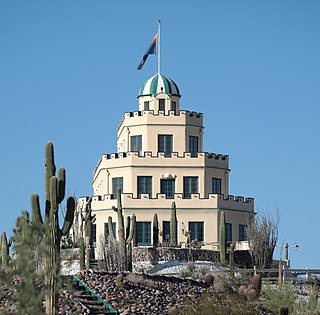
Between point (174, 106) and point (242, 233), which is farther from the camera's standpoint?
point (174, 106)

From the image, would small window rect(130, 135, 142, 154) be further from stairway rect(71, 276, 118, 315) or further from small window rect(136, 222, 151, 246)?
stairway rect(71, 276, 118, 315)

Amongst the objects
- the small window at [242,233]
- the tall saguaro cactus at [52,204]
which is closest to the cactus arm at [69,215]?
the tall saguaro cactus at [52,204]

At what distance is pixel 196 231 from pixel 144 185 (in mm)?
4047

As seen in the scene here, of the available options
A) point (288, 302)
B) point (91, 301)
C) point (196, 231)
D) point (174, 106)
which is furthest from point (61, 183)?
point (174, 106)

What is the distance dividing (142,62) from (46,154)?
33.7m

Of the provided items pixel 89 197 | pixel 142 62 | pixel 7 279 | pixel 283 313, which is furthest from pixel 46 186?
pixel 142 62

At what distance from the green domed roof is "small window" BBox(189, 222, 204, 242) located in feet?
28.5

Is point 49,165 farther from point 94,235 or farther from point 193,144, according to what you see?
point 193,144

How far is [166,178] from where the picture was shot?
2237 inches

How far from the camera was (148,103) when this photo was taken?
2352 inches

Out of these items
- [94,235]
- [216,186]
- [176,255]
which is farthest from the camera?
[216,186]

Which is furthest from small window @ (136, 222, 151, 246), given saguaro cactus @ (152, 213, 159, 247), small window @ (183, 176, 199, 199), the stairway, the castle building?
the stairway

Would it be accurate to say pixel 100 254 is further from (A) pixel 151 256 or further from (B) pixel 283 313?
(B) pixel 283 313

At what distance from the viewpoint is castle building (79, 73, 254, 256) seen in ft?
182
